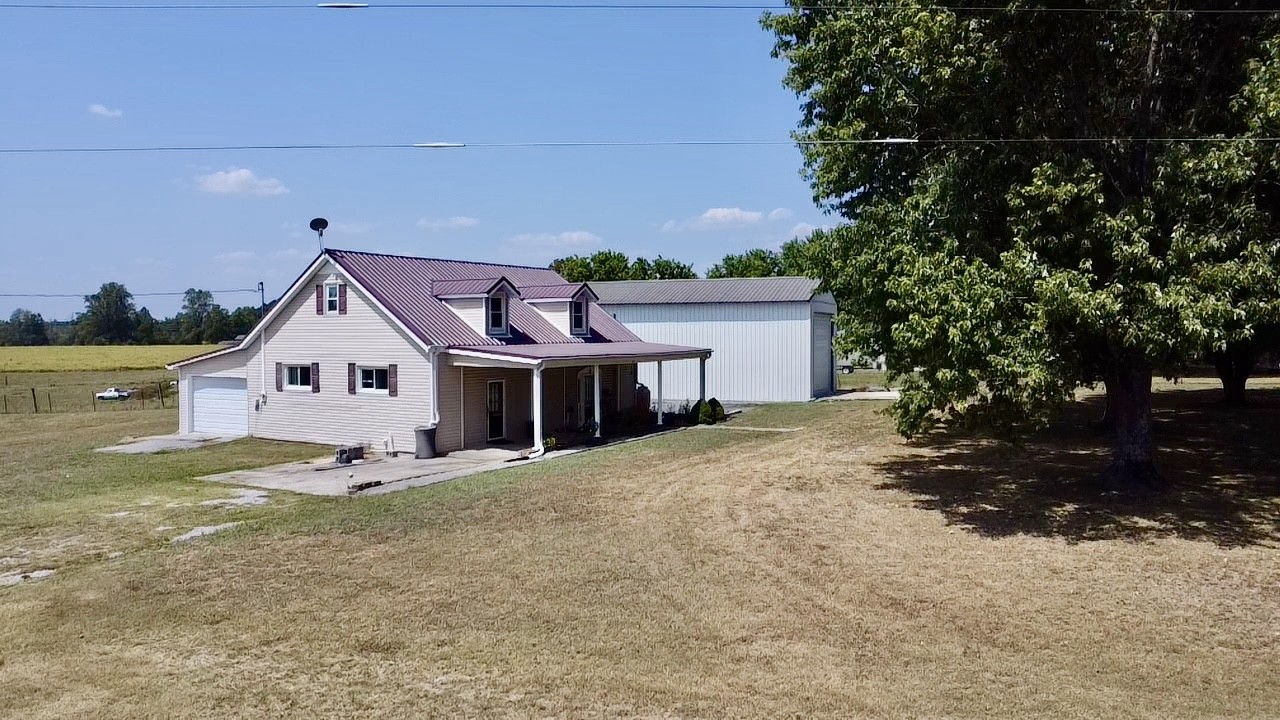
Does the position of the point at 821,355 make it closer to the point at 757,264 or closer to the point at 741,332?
the point at 741,332

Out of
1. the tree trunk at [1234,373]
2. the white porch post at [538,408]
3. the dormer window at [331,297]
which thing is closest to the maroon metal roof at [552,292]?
the dormer window at [331,297]

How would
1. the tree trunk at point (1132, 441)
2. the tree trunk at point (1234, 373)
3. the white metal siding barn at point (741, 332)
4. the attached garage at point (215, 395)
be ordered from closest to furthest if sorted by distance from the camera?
the tree trunk at point (1132, 441)
the attached garage at point (215, 395)
the tree trunk at point (1234, 373)
the white metal siding barn at point (741, 332)

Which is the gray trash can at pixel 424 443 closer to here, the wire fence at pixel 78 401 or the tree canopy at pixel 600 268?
the wire fence at pixel 78 401

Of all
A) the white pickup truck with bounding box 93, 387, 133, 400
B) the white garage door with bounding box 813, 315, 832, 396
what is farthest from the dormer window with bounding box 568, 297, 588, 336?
the white pickup truck with bounding box 93, 387, 133, 400

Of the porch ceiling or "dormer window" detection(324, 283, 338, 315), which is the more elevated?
"dormer window" detection(324, 283, 338, 315)

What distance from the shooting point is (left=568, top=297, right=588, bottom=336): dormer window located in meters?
27.9

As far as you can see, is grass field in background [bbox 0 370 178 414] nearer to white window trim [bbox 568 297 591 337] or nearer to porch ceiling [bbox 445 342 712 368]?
white window trim [bbox 568 297 591 337]

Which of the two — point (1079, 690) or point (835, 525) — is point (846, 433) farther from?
point (1079, 690)

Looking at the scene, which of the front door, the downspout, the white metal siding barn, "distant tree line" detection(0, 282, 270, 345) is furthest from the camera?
"distant tree line" detection(0, 282, 270, 345)

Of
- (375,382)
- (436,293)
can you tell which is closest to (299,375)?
(375,382)

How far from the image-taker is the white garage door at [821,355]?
3700 cm

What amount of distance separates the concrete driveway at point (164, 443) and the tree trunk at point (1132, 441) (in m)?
22.1

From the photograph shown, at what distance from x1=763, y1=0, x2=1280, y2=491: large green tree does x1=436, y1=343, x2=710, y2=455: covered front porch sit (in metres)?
9.68

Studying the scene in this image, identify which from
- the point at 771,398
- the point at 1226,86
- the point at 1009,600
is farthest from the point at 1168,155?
the point at 771,398
